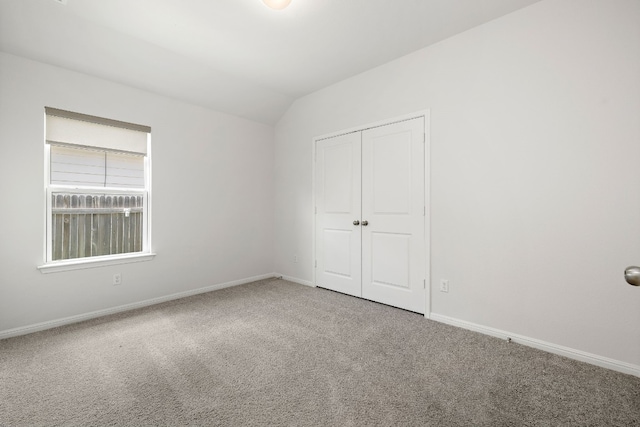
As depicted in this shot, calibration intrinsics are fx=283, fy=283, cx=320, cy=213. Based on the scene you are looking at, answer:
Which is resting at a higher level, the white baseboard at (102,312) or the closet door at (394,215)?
the closet door at (394,215)

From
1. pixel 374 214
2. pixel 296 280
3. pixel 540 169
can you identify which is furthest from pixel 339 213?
pixel 540 169

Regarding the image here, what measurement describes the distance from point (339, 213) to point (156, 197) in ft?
7.51

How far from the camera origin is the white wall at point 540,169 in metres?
2.00

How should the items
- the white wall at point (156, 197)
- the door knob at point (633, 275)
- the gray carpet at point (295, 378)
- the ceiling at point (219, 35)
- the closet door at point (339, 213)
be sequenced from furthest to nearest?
the closet door at point (339, 213) → the white wall at point (156, 197) → the ceiling at point (219, 35) → the gray carpet at point (295, 378) → the door knob at point (633, 275)

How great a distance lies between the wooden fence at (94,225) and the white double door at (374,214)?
91.1 inches

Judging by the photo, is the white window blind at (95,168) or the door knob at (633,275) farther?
the white window blind at (95,168)

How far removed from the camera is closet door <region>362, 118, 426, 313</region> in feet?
9.95

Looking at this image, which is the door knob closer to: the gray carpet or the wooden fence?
the gray carpet

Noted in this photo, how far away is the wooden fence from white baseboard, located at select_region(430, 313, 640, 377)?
3.61 m

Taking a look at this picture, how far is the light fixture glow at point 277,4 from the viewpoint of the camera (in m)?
2.12

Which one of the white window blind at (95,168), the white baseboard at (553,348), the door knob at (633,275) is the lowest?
the white baseboard at (553,348)

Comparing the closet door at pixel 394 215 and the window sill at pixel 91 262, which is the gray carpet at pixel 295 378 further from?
the window sill at pixel 91 262

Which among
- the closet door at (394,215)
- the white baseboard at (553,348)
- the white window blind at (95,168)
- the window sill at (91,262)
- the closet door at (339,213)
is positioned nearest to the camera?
the white baseboard at (553,348)

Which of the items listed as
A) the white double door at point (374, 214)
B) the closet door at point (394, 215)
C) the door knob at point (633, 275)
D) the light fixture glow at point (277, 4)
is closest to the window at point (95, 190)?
the light fixture glow at point (277, 4)
